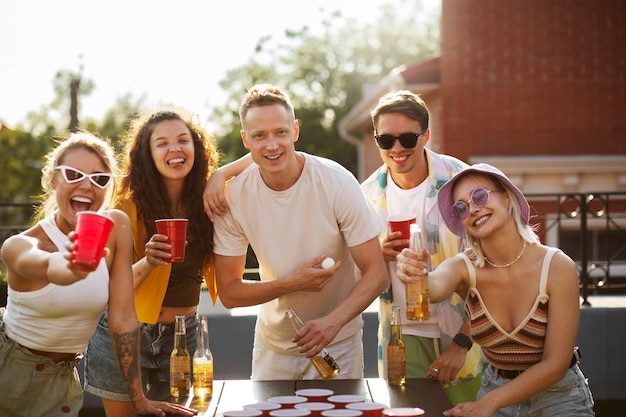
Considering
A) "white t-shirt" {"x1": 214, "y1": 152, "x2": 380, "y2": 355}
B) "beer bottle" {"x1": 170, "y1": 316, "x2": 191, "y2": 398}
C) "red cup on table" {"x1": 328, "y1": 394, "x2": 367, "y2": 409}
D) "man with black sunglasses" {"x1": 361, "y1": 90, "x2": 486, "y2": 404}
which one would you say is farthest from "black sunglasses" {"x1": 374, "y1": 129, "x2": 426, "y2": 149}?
"red cup on table" {"x1": 328, "y1": 394, "x2": 367, "y2": 409}

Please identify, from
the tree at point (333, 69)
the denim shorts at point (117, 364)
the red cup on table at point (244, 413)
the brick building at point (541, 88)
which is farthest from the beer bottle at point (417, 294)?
the tree at point (333, 69)

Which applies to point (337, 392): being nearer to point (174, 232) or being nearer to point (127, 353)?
point (127, 353)

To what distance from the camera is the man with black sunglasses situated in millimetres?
5188

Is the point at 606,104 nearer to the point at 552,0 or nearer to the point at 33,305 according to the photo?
the point at 552,0

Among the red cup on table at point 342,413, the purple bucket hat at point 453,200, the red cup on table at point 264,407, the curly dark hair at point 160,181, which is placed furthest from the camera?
the curly dark hair at point 160,181

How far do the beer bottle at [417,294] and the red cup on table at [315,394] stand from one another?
49 centimetres

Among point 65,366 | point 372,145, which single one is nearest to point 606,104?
point 372,145

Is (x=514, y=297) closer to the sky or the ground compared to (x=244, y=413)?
closer to the sky

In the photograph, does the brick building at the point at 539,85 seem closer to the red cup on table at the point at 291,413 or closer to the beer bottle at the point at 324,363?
the beer bottle at the point at 324,363

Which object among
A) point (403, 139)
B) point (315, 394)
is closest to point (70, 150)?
point (315, 394)

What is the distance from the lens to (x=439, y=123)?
14344mm

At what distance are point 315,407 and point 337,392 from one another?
57 centimetres

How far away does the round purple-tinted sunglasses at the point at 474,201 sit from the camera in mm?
4176

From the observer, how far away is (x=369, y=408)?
140 inches
